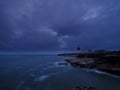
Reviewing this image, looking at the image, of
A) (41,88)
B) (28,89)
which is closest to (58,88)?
(41,88)

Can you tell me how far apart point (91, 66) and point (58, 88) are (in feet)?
76.2

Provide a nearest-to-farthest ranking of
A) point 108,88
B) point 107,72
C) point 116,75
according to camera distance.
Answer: point 108,88 → point 116,75 → point 107,72

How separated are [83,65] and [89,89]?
1180 inches

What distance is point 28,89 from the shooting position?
64.5 feet

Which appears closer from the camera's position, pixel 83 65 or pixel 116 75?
pixel 116 75

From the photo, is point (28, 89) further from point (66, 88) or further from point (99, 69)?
point (99, 69)

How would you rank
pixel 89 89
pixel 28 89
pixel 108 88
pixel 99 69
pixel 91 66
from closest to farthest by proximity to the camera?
pixel 89 89 < pixel 28 89 < pixel 108 88 < pixel 99 69 < pixel 91 66

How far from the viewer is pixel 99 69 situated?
3628 cm

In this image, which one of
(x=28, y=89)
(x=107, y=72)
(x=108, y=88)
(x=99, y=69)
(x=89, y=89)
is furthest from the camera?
(x=99, y=69)

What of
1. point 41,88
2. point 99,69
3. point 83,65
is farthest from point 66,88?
point 83,65

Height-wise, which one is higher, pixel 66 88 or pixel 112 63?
pixel 112 63

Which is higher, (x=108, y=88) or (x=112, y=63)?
(x=112, y=63)

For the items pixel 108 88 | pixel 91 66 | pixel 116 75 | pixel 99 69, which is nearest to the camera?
pixel 108 88

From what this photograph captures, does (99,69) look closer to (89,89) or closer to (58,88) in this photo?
(58,88)
